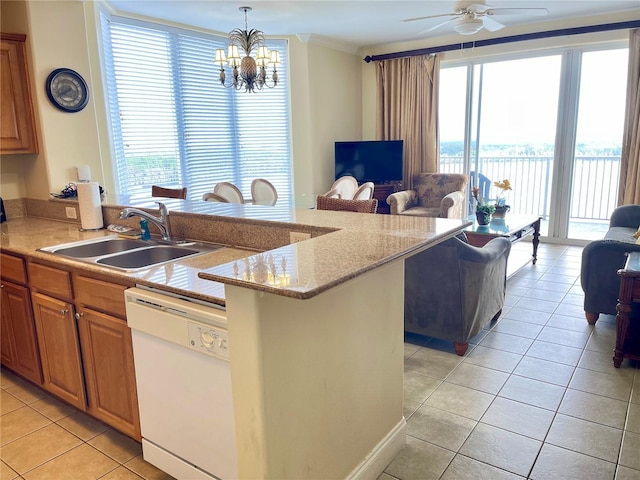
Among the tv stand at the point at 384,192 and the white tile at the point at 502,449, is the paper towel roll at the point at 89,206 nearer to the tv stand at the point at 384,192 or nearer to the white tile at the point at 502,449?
the white tile at the point at 502,449

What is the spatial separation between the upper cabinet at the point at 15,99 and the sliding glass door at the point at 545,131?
16.8 ft

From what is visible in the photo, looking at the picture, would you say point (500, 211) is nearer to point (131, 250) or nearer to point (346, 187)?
point (346, 187)

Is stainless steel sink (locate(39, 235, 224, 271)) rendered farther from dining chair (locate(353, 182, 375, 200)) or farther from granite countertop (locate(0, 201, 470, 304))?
dining chair (locate(353, 182, 375, 200))

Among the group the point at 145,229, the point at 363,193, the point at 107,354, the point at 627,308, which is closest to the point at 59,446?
the point at 107,354

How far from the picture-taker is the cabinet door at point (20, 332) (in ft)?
8.33

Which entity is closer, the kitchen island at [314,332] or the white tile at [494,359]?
the kitchen island at [314,332]

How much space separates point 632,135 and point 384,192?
3.00m

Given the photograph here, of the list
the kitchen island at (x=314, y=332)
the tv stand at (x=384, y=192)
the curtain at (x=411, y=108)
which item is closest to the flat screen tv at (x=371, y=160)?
the tv stand at (x=384, y=192)

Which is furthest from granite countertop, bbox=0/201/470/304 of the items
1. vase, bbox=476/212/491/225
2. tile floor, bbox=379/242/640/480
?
vase, bbox=476/212/491/225

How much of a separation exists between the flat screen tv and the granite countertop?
396cm

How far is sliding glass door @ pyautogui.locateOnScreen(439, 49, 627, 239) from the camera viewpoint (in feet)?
18.5

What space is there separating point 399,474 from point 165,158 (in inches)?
175

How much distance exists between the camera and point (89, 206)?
295cm

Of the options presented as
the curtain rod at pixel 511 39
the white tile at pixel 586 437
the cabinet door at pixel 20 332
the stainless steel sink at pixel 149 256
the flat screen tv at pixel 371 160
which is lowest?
the white tile at pixel 586 437
